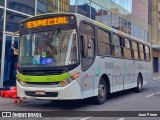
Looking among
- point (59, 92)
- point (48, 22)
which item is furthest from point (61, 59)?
point (48, 22)

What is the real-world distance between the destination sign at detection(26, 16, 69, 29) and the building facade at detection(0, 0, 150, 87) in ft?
15.4

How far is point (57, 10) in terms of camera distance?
19.8 meters

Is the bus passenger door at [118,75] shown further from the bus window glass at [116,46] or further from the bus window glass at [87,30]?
the bus window glass at [87,30]

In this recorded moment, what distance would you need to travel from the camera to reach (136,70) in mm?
15562

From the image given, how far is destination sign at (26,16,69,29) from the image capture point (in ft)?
31.0

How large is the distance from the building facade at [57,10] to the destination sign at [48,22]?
15.4 ft

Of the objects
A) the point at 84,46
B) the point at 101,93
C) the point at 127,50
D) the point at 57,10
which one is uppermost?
the point at 57,10

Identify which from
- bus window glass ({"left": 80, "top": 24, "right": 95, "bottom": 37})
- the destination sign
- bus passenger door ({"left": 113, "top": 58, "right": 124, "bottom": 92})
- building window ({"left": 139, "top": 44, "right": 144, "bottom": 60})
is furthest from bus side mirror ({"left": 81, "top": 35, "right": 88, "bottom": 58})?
building window ({"left": 139, "top": 44, "right": 144, "bottom": 60})

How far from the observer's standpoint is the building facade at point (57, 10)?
48.9 feet

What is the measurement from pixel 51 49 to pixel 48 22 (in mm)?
1017

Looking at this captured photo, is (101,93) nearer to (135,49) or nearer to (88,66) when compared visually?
(88,66)

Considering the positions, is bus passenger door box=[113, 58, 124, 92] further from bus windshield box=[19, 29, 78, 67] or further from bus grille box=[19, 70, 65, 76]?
bus grille box=[19, 70, 65, 76]

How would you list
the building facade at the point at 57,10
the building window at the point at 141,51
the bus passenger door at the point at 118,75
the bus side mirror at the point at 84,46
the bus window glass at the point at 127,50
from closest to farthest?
the bus side mirror at the point at 84,46
the bus passenger door at the point at 118,75
the bus window glass at the point at 127,50
the building facade at the point at 57,10
the building window at the point at 141,51

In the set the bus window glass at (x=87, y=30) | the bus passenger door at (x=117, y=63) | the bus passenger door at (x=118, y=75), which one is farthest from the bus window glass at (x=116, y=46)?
the bus window glass at (x=87, y=30)
